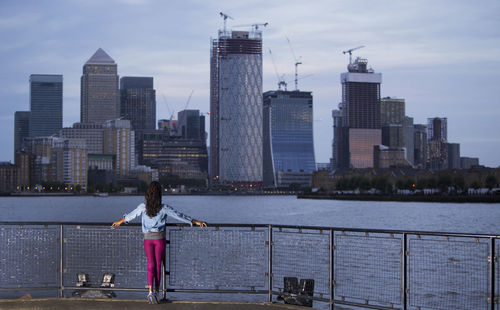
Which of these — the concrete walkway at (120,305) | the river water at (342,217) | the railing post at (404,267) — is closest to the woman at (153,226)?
the concrete walkway at (120,305)

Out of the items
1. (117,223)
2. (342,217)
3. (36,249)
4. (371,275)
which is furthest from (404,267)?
(342,217)

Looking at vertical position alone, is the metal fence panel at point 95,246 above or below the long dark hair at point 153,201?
below

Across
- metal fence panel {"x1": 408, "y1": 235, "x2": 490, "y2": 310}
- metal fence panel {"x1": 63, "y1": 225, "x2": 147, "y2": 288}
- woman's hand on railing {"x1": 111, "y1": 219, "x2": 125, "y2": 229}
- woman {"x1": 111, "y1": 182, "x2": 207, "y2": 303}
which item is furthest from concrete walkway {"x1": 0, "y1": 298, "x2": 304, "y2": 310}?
metal fence panel {"x1": 408, "y1": 235, "x2": 490, "y2": 310}

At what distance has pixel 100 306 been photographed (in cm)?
1296

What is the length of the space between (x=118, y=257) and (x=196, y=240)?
81.7 inches

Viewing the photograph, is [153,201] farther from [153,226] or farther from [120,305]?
[120,305]

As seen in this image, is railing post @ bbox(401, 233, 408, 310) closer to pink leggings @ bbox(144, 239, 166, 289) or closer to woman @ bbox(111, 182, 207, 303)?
woman @ bbox(111, 182, 207, 303)

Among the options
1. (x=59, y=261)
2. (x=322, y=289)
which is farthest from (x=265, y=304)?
(x=322, y=289)

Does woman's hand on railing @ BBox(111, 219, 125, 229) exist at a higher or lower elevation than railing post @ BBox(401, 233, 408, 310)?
higher

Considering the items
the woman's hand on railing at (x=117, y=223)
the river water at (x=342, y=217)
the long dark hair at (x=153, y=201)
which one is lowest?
the river water at (x=342, y=217)

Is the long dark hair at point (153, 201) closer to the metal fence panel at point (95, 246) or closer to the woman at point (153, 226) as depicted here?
the woman at point (153, 226)

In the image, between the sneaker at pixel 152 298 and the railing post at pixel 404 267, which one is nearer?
the railing post at pixel 404 267

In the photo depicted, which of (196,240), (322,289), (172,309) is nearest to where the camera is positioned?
(172,309)

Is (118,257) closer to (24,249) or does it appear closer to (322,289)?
(24,249)
